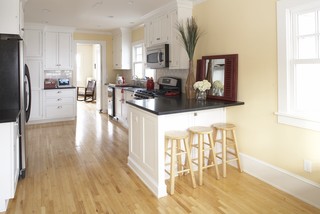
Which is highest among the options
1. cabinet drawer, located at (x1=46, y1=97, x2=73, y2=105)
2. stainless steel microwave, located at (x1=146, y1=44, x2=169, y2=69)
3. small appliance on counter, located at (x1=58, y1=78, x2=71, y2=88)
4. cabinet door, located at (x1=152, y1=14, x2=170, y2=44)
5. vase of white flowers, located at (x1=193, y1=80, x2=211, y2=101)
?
cabinet door, located at (x1=152, y1=14, x2=170, y2=44)

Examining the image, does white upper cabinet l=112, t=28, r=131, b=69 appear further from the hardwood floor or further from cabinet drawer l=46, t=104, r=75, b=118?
the hardwood floor

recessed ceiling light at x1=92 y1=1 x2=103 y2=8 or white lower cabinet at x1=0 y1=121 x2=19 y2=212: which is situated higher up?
recessed ceiling light at x1=92 y1=1 x2=103 y2=8

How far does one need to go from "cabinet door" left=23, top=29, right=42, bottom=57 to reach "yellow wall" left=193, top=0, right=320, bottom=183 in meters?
4.86

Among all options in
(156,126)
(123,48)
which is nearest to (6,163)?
(156,126)

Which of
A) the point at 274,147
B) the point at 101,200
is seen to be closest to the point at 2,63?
the point at 101,200

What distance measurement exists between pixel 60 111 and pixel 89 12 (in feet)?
9.68

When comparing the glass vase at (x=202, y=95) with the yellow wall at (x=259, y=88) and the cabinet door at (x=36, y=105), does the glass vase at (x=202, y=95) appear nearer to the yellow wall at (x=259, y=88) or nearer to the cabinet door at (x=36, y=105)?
the yellow wall at (x=259, y=88)

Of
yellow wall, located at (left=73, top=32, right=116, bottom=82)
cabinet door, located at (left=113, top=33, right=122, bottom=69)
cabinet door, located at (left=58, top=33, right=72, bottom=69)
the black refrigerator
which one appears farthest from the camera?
yellow wall, located at (left=73, top=32, right=116, bottom=82)

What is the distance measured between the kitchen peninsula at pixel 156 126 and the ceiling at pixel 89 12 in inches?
84.0

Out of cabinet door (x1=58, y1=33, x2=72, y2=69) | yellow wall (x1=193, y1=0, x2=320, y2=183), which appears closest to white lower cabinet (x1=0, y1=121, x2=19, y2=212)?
yellow wall (x1=193, y1=0, x2=320, y2=183)

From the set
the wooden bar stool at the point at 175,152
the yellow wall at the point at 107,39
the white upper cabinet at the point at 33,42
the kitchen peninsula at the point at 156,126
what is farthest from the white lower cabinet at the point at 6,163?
the yellow wall at the point at 107,39

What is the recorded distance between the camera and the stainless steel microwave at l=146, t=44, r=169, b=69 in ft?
14.4

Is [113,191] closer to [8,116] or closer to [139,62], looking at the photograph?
[8,116]

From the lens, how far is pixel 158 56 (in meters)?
4.56
